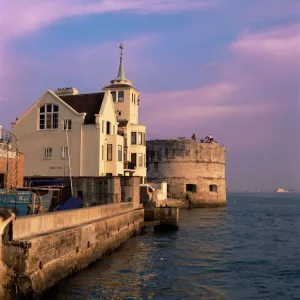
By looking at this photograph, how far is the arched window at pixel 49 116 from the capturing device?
4756cm

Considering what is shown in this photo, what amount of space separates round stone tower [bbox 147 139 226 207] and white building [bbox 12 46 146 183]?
1267 inches

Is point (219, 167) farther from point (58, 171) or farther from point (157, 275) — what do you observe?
point (157, 275)

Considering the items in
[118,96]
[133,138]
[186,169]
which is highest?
[118,96]

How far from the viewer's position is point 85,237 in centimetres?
2131

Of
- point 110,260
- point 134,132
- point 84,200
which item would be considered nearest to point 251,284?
point 110,260

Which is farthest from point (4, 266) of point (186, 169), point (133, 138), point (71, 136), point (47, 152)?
point (186, 169)

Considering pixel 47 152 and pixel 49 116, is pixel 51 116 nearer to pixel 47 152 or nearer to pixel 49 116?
pixel 49 116

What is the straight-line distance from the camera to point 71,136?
151 feet

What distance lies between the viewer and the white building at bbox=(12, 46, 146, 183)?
45.3 meters

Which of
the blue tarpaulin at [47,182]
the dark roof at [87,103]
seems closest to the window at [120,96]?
the dark roof at [87,103]

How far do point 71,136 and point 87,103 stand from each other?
4873mm

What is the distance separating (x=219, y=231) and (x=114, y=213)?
47.2ft

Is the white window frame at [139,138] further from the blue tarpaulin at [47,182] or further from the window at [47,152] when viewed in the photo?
the blue tarpaulin at [47,182]

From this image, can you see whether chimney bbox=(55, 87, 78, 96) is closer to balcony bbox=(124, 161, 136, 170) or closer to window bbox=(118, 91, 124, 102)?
window bbox=(118, 91, 124, 102)
